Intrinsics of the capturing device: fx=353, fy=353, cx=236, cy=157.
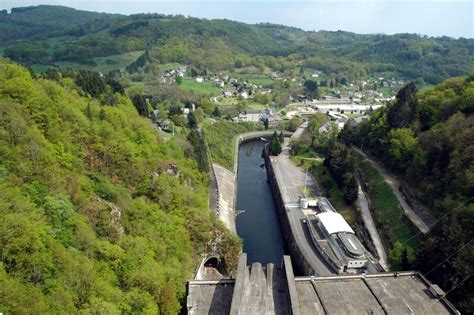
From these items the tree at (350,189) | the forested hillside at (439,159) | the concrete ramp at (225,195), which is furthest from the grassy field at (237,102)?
the tree at (350,189)

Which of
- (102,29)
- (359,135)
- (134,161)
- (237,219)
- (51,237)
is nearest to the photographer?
(51,237)

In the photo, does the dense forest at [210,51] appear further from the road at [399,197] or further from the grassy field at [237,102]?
the road at [399,197]

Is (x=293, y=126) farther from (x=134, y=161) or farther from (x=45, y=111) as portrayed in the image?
(x=45, y=111)

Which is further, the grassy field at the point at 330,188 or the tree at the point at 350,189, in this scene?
the tree at the point at 350,189

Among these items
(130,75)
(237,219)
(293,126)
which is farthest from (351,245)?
(130,75)

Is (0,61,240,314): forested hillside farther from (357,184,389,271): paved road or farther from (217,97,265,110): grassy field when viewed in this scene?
(217,97,265,110): grassy field

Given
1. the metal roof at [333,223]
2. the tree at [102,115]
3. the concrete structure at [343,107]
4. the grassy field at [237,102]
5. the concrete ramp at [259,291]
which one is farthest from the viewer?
the grassy field at [237,102]

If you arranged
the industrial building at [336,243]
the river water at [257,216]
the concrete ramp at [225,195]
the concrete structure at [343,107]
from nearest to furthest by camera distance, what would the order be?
the industrial building at [336,243]
the river water at [257,216]
the concrete ramp at [225,195]
the concrete structure at [343,107]
